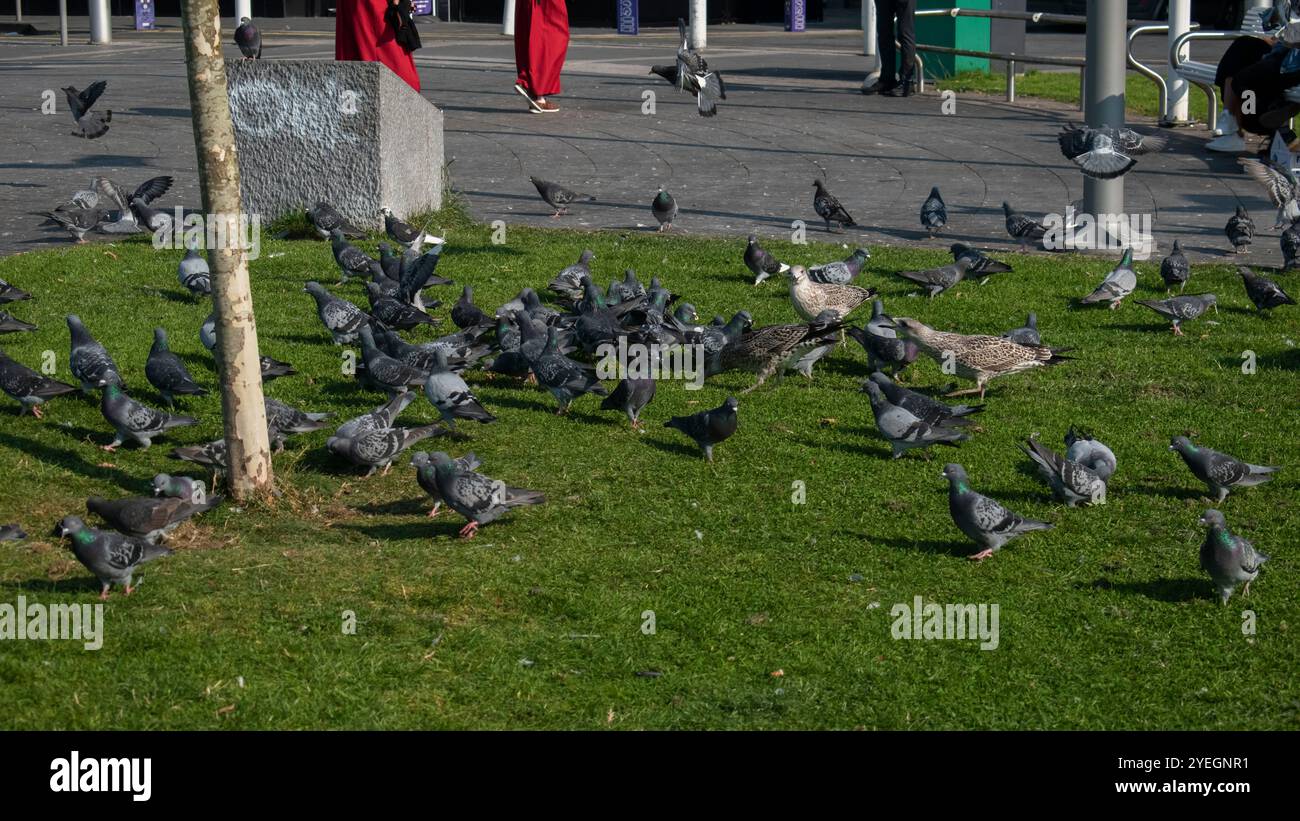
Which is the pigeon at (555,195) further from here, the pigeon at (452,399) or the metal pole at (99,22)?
the metal pole at (99,22)

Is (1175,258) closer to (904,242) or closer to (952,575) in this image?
(904,242)

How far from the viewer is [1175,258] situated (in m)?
11.6

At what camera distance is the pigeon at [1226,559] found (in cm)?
648

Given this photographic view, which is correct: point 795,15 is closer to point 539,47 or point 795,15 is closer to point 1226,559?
point 539,47

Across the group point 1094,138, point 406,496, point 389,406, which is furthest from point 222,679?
point 1094,138

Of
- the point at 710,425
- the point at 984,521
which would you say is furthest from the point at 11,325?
the point at 984,521

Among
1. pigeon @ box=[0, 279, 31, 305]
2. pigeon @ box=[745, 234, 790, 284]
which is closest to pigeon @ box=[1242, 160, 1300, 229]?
pigeon @ box=[745, 234, 790, 284]

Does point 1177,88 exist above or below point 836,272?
above

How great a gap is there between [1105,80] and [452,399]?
732cm

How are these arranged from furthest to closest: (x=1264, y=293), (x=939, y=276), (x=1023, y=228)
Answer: (x=1023, y=228)
(x=939, y=276)
(x=1264, y=293)

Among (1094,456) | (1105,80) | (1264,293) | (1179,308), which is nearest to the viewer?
(1094,456)

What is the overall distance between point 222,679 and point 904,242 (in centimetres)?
890

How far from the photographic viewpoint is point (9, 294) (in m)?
10.6

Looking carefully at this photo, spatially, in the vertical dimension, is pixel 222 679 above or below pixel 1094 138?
below
